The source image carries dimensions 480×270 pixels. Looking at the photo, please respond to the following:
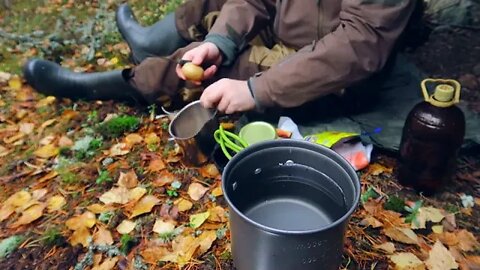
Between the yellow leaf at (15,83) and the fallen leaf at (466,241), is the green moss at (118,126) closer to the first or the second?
the yellow leaf at (15,83)

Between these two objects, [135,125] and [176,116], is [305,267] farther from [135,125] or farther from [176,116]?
[135,125]

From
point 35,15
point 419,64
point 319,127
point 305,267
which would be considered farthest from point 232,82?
point 35,15

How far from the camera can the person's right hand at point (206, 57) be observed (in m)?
2.45

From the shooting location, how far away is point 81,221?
7.20ft

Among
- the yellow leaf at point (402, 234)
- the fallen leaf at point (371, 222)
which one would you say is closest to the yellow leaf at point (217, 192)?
the fallen leaf at point (371, 222)

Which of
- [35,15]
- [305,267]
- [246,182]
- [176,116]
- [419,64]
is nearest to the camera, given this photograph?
[305,267]

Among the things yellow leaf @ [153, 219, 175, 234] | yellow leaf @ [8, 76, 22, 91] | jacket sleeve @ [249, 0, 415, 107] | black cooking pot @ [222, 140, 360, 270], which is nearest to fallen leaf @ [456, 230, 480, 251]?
black cooking pot @ [222, 140, 360, 270]

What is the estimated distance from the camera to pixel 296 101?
225cm

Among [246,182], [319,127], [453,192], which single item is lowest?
[453,192]

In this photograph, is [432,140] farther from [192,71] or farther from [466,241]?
[192,71]

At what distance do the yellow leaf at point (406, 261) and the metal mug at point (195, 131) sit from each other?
1.03 meters

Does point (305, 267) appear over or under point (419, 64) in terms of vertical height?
over

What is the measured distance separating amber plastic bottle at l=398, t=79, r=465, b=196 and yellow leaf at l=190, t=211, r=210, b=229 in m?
0.98

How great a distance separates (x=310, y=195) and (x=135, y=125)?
130 cm
